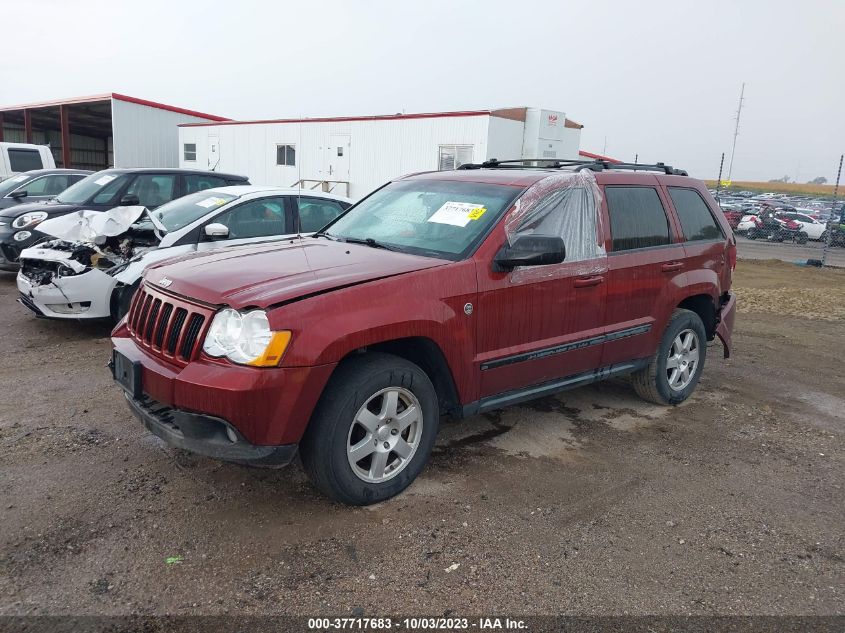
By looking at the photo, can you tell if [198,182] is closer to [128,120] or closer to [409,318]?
[409,318]

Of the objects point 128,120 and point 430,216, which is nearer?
point 430,216

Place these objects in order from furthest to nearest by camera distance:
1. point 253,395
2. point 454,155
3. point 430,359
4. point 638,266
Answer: point 454,155 < point 638,266 < point 430,359 < point 253,395

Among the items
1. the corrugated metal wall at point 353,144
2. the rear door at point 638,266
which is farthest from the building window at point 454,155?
the rear door at point 638,266

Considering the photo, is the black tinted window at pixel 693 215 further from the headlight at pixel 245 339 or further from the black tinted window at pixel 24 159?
the black tinted window at pixel 24 159

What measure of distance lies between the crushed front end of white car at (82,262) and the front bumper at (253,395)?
12.3 ft

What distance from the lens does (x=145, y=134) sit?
2447 centimetres

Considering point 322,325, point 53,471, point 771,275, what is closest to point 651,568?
point 322,325

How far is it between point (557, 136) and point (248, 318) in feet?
51.9

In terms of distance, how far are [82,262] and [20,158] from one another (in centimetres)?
952

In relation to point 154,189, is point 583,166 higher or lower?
higher

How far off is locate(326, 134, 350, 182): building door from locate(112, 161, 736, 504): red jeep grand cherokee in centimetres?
1507

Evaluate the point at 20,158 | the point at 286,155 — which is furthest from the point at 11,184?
the point at 286,155

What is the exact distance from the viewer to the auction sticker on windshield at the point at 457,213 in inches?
160

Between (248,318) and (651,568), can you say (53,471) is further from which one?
(651,568)
